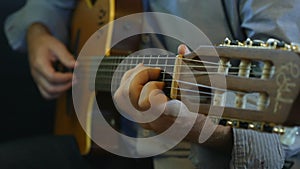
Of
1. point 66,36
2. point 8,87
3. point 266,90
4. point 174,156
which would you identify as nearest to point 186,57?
point 266,90

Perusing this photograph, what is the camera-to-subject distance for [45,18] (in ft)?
3.64

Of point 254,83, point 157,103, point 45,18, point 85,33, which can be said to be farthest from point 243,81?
point 45,18

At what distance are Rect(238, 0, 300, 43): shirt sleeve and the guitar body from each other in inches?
10.8

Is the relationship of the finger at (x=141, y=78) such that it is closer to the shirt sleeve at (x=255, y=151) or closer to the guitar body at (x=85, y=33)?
the shirt sleeve at (x=255, y=151)

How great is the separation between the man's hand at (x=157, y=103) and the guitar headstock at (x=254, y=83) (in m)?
0.07

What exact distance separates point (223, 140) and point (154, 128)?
10 cm

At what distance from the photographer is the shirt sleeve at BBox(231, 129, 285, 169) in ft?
2.10

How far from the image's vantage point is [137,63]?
734 millimetres

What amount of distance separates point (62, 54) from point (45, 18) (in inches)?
5.1

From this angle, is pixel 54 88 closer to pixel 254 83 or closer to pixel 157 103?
pixel 157 103

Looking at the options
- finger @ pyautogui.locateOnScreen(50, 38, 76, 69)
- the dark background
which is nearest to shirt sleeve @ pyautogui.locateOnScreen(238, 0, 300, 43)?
finger @ pyautogui.locateOnScreen(50, 38, 76, 69)

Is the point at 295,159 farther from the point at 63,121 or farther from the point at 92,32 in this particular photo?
the point at 63,121

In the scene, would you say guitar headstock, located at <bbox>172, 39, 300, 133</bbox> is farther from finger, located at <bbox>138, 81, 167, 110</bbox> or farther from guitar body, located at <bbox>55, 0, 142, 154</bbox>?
guitar body, located at <bbox>55, 0, 142, 154</bbox>

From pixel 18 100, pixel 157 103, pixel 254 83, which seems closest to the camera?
pixel 254 83
